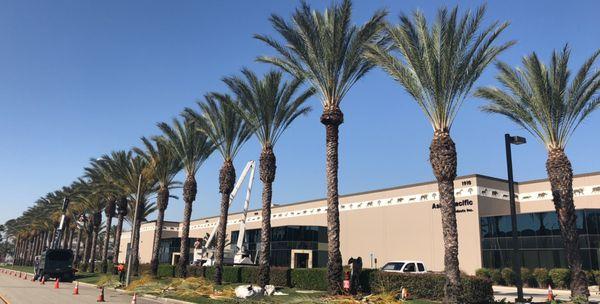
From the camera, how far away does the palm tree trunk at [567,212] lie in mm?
19344

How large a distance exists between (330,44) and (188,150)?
60.0 ft

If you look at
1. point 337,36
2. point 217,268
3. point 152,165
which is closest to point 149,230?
point 152,165

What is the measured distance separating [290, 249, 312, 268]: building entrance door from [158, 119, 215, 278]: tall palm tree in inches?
719

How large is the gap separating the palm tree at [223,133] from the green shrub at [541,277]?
914 inches

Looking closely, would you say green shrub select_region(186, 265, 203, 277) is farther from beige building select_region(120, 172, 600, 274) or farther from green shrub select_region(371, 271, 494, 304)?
beige building select_region(120, 172, 600, 274)

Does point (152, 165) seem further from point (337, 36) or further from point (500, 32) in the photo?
point (500, 32)

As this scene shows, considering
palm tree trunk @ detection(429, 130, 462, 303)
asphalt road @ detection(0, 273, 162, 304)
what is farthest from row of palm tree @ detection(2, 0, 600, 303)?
asphalt road @ detection(0, 273, 162, 304)

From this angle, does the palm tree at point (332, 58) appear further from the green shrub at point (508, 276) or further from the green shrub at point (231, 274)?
the green shrub at point (508, 276)

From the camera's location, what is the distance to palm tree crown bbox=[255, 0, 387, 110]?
21266 millimetres

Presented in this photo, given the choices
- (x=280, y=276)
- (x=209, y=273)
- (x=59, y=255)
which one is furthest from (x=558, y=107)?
(x=59, y=255)

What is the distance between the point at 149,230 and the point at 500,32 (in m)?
90.9

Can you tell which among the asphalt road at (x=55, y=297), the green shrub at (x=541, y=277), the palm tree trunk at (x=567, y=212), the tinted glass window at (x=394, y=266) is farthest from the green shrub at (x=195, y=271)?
the green shrub at (x=541, y=277)

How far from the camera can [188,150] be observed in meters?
36.0

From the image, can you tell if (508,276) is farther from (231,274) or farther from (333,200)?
(333,200)
